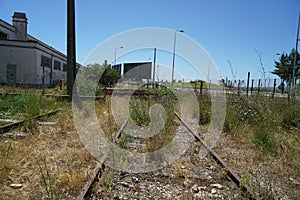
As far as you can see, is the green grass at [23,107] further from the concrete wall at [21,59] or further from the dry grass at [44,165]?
the concrete wall at [21,59]

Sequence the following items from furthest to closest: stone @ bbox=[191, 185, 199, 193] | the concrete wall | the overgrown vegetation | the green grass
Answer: the concrete wall
the green grass
the overgrown vegetation
stone @ bbox=[191, 185, 199, 193]

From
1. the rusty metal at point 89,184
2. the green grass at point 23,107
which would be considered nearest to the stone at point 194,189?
the rusty metal at point 89,184

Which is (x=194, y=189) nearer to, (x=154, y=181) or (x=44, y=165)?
(x=154, y=181)

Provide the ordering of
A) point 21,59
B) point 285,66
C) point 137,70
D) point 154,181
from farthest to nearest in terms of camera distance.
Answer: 1. point 285,66
2. point 21,59
3. point 137,70
4. point 154,181

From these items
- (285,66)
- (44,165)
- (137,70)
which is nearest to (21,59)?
(137,70)

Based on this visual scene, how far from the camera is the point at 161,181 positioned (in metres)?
2.85

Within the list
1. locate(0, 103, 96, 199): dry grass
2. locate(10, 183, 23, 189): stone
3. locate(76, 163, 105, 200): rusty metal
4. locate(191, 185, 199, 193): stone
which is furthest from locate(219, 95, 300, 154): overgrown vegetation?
locate(10, 183, 23, 189): stone

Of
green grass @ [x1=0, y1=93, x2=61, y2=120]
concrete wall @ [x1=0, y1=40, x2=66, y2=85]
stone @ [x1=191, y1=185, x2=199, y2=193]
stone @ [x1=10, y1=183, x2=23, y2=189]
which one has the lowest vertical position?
stone @ [x1=191, y1=185, x2=199, y2=193]

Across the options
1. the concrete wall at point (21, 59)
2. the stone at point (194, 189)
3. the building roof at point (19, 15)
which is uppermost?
the building roof at point (19, 15)

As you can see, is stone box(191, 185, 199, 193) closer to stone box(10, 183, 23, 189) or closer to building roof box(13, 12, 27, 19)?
stone box(10, 183, 23, 189)

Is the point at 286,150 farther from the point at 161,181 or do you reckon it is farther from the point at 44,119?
the point at 44,119

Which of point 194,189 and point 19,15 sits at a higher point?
point 19,15

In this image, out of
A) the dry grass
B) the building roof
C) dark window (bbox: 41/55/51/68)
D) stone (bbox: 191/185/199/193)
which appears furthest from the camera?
the building roof

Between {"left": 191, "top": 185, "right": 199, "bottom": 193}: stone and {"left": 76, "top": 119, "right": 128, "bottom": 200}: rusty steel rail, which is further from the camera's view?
{"left": 191, "top": 185, "right": 199, "bottom": 193}: stone
